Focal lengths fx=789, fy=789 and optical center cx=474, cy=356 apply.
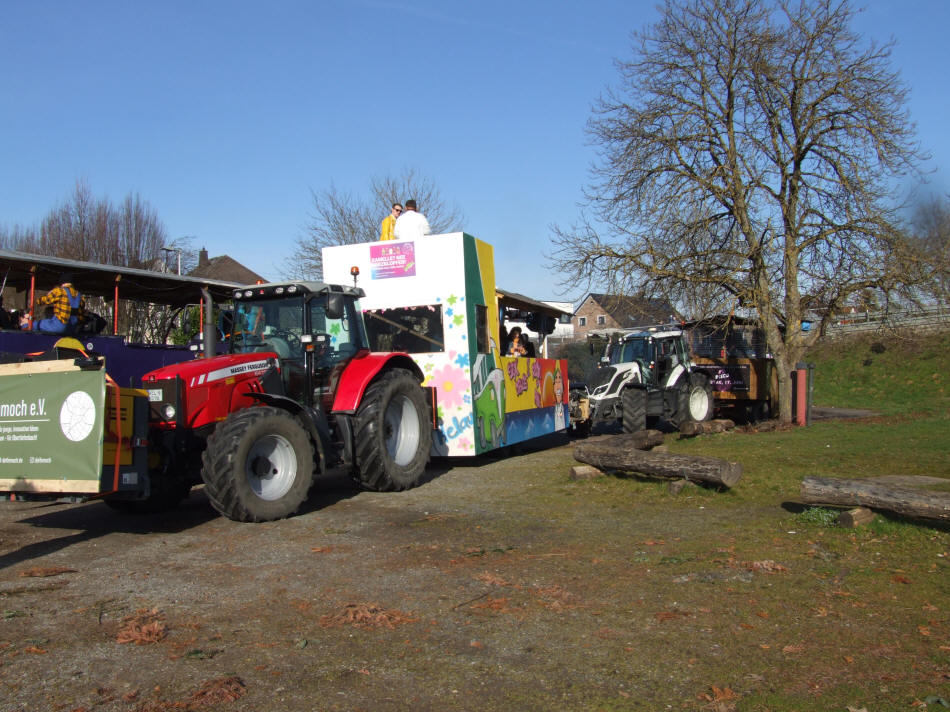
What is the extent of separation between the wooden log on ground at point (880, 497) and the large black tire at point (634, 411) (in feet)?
25.4

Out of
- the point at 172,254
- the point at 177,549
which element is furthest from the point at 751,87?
the point at 172,254

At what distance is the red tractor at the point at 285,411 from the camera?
7031 millimetres

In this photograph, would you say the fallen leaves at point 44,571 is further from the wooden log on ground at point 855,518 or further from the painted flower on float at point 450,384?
the wooden log on ground at point 855,518

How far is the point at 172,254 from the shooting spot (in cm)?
2905

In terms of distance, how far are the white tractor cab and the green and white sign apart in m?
9.87

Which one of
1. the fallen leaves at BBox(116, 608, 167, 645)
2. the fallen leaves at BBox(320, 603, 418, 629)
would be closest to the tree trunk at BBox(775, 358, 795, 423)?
the fallen leaves at BBox(320, 603, 418, 629)

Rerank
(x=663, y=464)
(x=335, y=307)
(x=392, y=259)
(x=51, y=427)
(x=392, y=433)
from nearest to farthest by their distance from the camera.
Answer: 1. (x=51, y=427)
2. (x=335, y=307)
3. (x=663, y=464)
4. (x=392, y=433)
5. (x=392, y=259)

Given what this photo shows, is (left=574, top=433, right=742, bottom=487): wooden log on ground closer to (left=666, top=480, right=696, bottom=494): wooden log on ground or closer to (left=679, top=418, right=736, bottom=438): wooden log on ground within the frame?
(left=666, top=480, right=696, bottom=494): wooden log on ground

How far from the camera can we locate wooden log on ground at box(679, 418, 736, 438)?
15.3 m

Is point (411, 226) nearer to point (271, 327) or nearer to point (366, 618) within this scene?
point (271, 327)

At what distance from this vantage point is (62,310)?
10406 mm

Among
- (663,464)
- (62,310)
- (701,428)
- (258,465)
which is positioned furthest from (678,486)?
(62,310)

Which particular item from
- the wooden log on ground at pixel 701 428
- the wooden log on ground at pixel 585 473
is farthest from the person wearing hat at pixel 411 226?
the wooden log on ground at pixel 701 428

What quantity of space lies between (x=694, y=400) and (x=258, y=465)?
39.4ft
